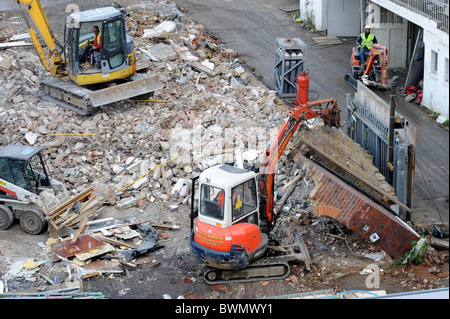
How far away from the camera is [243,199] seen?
42.1 ft

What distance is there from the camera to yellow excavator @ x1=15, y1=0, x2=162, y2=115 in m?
19.6

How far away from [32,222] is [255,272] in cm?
556

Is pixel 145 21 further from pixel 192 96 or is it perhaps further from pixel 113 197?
pixel 113 197

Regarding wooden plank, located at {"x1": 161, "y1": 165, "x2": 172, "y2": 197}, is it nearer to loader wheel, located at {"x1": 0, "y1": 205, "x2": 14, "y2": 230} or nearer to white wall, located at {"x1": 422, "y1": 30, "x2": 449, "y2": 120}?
loader wheel, located at {"x1": 0, "y1": 205, "x2": 14, "y2": 230}

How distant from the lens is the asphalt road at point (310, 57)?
1474 cm

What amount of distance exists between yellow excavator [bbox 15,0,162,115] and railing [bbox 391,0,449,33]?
Answer: 8119 millimetres

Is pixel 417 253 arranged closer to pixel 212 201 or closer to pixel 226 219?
pixel 226 219

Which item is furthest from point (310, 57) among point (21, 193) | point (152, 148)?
point (21, 193)

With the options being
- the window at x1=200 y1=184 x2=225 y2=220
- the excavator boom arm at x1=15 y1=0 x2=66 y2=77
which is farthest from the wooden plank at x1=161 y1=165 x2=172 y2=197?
the excavator boom arm at x1=15 y1=0 x2=66 y2=77

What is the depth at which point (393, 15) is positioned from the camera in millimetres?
24047

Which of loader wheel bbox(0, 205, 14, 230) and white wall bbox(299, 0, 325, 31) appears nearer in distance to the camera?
loader wheel bbox(0, 205, 14, 230)

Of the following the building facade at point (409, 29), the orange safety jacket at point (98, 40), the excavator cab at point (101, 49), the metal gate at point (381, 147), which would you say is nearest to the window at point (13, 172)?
the excavator cab at point (101, 49)

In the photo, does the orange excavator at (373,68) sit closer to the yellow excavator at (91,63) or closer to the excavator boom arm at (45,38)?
the yellow excavator at (91,63)
